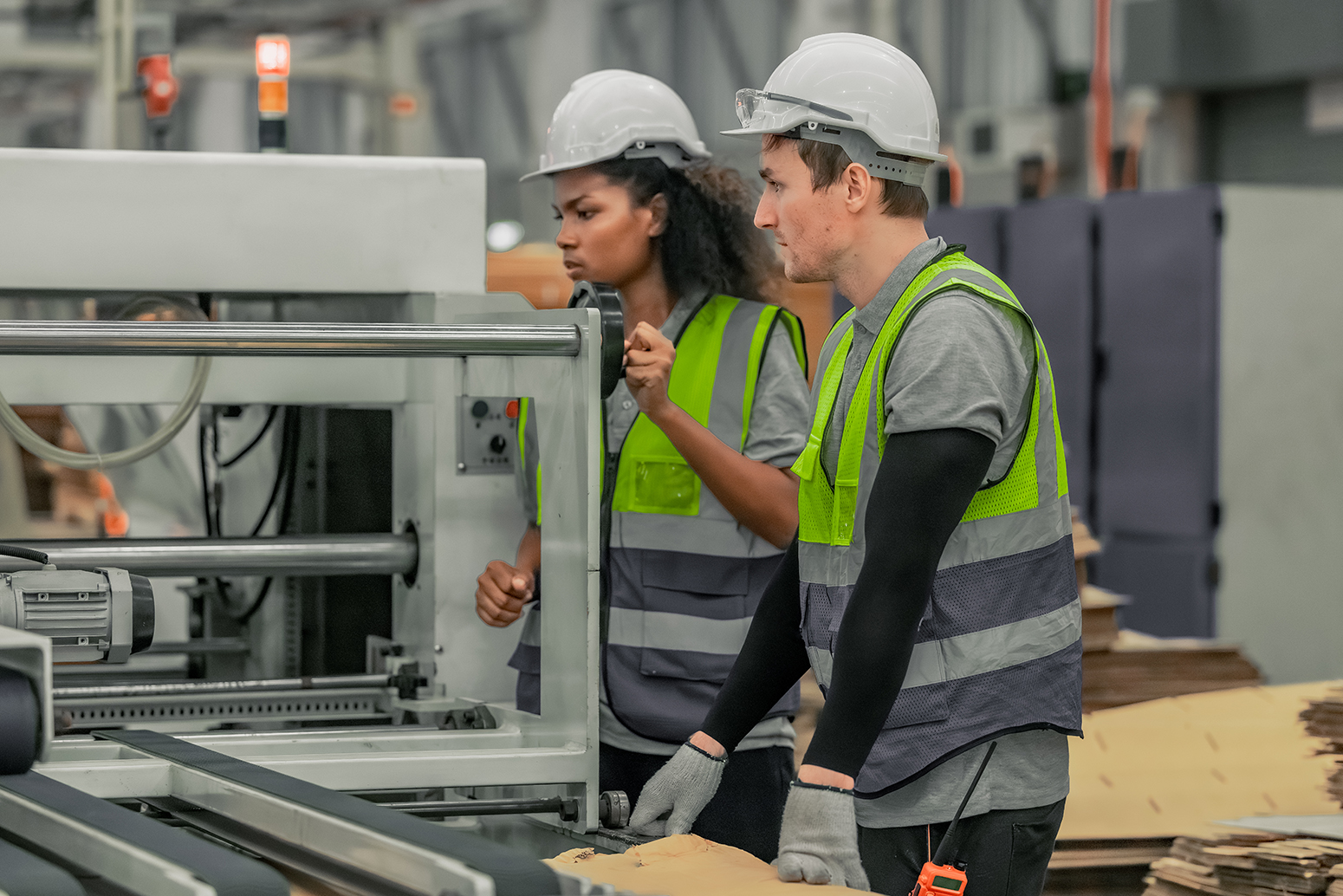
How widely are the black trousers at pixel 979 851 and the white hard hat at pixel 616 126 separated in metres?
1.00

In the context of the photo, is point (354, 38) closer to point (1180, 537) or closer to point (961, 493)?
point (1180, 537)

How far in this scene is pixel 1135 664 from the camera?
4.09 meters

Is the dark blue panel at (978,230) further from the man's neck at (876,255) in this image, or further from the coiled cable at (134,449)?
the man's neck at (876,255)

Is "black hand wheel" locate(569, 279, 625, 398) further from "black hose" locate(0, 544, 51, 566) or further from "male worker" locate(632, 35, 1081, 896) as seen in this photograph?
"black hose" locate(0, 544, 51, 566)

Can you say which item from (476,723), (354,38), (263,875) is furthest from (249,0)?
(263,875)

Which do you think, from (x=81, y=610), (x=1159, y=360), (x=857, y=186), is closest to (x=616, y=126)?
(x=857, y=186)

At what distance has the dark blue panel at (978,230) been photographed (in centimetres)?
604

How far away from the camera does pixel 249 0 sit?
34.5ft

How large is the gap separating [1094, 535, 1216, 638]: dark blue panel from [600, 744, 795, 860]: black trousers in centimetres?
390

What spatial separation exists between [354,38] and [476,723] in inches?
392

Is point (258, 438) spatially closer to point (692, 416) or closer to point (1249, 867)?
point (692, 416)

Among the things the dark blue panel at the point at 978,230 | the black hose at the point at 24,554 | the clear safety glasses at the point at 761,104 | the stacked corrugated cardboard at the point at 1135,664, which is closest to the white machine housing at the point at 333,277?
the clear safety glasses at the point at 761,104

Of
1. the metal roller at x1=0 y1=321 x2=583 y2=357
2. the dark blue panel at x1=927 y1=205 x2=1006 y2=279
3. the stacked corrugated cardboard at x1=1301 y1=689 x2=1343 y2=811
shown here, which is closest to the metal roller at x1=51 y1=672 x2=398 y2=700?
the metal roller at x1=0 y1=321 x2=583 y2=357

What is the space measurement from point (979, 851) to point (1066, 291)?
4.50 meters
